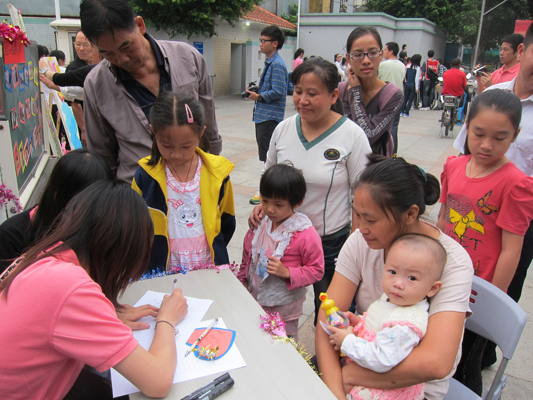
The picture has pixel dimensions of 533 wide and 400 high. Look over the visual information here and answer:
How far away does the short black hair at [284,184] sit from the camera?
1838 mm

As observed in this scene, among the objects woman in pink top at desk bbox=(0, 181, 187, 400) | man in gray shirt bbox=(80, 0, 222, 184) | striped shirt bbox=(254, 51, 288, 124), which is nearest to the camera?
woman in pink top at desk bbox=(0, 181, 187, 400)

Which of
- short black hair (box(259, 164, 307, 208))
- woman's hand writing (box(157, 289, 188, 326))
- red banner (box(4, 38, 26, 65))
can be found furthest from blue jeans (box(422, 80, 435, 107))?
woman's hand writing (box(157, 289, 188, 326))

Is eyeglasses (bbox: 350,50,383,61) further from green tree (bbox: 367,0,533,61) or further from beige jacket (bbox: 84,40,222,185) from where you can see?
green tree (bbox: 367,0,533,61)

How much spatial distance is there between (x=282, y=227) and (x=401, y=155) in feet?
19.0

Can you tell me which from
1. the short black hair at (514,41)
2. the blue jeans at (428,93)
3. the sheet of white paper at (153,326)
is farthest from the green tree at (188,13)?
the sheet of white paper at (153,326)

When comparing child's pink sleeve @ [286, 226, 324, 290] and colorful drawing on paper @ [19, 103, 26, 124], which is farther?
colorful drawing on paper @ [19, 103, 26, 124]

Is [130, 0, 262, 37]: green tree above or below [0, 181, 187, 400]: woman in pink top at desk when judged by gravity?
above

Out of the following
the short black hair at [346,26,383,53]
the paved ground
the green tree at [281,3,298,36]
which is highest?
the green tree at [281,3,298,36]

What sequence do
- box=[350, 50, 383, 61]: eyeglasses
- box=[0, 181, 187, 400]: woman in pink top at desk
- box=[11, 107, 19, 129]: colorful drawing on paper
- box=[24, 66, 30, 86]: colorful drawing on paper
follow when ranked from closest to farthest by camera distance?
box=[0, 181, 187, 400]: woman in pink top at desk
box=[350, 50, 383, 61]: eyeglasses
box=[11, 107, 19, 129]: colorful drawing on paper
box=[24, 66, 30, 86]: colorful drawing on paper

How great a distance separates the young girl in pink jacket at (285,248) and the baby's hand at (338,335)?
502mm

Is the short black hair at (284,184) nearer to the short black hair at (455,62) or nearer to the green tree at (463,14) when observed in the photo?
the short black hair at (455,62)

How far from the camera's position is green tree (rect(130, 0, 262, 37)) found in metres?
12.5

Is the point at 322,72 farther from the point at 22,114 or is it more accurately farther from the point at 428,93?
the point at 428,93

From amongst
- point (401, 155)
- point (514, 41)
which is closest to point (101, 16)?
point (514, 41)
